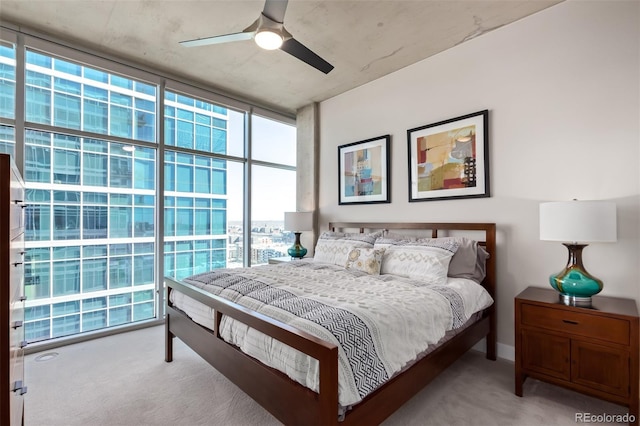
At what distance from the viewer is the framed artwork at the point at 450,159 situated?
2.99 meters

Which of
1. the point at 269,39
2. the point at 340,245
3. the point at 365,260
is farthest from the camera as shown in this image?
the point at 340,245

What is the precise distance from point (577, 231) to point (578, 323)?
1.97ft

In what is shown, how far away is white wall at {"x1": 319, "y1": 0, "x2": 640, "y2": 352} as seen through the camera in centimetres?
229

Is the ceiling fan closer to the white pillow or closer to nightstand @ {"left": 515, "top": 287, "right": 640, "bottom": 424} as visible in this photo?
the white pillow

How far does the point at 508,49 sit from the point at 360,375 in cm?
310

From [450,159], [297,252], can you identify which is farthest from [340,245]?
[450,159]

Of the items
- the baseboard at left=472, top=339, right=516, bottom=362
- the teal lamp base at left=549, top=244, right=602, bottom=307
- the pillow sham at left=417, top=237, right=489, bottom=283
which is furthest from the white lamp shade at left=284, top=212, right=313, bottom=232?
the teal lamp base at left=549, top=244, right=602, bottom=307

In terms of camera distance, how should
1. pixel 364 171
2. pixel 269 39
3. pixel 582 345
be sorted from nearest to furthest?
pixel 582 345, pixel 269 39, pixel 364 171

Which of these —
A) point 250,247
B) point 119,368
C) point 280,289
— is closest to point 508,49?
point 280,289

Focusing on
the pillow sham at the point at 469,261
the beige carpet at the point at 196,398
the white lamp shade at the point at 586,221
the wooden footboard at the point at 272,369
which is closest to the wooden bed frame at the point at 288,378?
the wooden footboard at the point at 272,369

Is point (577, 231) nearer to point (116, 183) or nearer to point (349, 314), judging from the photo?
point (349, 314)

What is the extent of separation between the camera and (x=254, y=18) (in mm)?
2781

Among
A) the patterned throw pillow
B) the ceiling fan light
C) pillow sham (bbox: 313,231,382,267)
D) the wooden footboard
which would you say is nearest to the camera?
the wooden footboard

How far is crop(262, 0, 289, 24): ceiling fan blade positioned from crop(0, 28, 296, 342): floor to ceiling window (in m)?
2.32
